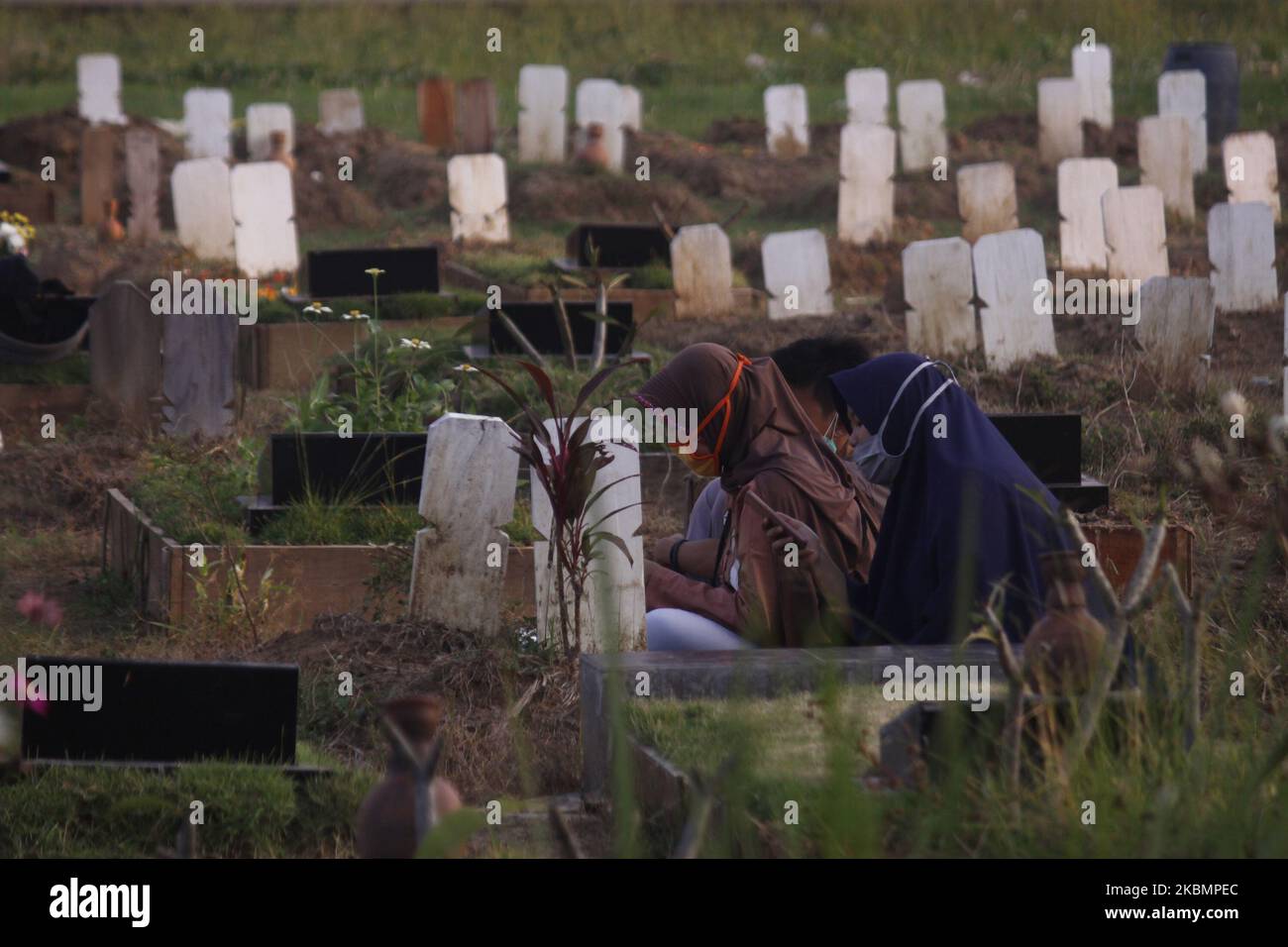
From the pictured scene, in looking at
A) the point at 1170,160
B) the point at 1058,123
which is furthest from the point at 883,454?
the point at 1058,123

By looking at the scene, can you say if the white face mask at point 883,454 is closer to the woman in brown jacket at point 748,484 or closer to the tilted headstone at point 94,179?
the woman in brown jacket at point 748,484

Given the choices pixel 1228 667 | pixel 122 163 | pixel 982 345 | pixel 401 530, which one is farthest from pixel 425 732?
pixel 122 163

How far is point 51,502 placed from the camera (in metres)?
7.58

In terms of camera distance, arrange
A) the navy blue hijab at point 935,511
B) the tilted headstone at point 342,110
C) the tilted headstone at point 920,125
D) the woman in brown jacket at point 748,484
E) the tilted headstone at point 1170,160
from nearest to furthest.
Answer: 1. the navy blue hijab at point 935,511
2. the woman in brown jacket at point 748,484
3. the tilted headstone at point 1170,160
4. the tilted headstone at point 920,125
5. the tilted headstone at point 342,110

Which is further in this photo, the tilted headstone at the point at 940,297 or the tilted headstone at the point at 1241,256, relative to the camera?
the tilted headstone at the point at 1241,256

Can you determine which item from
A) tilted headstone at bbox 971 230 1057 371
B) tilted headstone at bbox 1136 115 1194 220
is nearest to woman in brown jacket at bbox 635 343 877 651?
tilted headstone at bbox 971 230 1057 371

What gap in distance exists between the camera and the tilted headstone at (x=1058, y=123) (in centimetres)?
1808

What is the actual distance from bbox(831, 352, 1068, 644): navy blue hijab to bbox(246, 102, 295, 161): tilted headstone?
1402cm

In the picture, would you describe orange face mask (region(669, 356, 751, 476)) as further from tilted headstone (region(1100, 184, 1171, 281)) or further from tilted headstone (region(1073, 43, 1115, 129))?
tilted headstone (region(1073, 43, 1115, 129))

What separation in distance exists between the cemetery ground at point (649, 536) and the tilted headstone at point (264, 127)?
0.45 meters

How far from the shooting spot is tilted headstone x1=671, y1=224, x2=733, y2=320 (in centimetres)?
1105

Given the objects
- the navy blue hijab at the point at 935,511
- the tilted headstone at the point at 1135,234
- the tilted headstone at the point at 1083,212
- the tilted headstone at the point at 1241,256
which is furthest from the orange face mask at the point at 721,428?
the tilted headstone at the point at 1083,212

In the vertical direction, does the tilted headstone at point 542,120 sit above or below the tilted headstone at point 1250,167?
above

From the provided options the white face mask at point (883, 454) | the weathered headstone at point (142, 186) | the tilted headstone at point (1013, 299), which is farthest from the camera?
the weathered headstone at point (142, 186)
